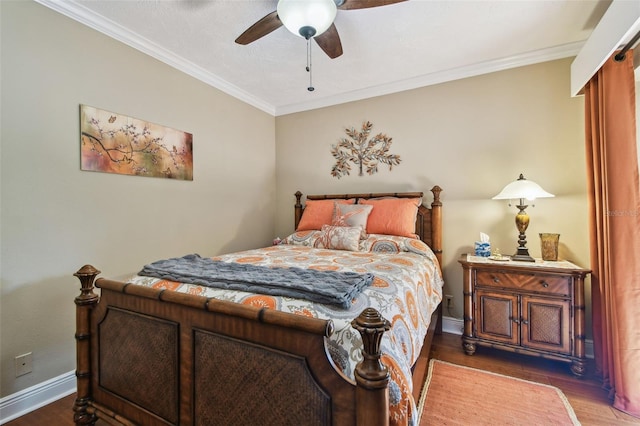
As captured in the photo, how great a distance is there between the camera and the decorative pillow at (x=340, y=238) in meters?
2.45

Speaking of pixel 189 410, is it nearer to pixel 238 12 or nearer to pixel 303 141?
pixel 238 12

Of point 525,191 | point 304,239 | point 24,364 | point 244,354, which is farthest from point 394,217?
point 24,364

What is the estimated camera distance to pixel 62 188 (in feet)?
5.98

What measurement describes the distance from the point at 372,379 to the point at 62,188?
2.21 metres

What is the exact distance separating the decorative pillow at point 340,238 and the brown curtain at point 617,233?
1.67m

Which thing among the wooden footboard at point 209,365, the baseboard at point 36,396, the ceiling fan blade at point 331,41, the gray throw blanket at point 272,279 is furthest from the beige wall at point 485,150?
the baseboard at point 36,396

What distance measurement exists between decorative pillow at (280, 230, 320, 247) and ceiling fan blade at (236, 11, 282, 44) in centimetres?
169

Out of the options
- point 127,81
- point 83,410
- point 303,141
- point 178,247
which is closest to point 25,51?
point 127,81

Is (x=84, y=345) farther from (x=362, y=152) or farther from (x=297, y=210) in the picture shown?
(x=362, y=152)

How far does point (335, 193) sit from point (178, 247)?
70.7 inches

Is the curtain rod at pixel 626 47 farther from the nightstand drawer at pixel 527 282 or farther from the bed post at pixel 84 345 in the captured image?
the bed post at pixel 84 345

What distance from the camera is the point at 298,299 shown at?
1.11 m

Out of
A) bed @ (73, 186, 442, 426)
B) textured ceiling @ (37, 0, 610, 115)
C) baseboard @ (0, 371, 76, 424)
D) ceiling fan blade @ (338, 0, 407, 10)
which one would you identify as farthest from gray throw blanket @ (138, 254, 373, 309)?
textured ceiling @ (37, 0, 610, 115)

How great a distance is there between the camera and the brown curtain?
1632 mm
